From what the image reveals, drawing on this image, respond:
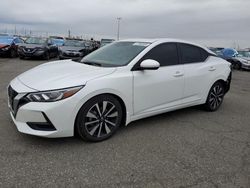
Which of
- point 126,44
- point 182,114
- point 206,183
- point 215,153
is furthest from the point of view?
point 182,114

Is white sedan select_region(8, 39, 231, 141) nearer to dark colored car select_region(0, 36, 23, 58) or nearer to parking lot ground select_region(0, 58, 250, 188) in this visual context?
parking lot ground select_region(0, 58, 250, 188)

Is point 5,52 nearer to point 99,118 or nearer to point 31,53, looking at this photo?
point 31,53

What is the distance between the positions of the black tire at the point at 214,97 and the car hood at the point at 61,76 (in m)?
2.54

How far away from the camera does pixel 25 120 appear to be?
3.17 m

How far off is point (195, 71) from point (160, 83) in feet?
3.32

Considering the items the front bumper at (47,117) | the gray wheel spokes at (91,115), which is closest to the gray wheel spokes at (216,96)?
the gray wheel spokes at (91,115)

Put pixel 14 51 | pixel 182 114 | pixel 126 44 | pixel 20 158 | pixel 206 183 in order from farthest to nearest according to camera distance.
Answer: pixel 14 51 < pixel 182 114 < pixel 126 44 < pixel 20 158 < pixel 206 183

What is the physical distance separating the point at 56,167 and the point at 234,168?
2.14 metres

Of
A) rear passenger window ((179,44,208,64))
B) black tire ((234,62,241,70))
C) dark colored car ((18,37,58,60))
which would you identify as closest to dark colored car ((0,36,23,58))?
dark colored car ((18,37,58,60))

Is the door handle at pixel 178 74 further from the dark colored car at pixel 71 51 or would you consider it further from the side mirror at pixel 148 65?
the dark colored car at pixel 71 51

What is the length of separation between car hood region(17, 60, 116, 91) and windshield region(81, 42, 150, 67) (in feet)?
0.98

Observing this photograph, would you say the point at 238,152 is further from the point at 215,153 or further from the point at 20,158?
the point at 20,158

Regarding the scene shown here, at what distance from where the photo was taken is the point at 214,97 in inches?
210

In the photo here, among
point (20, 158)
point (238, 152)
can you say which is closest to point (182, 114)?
point (238, 152)
